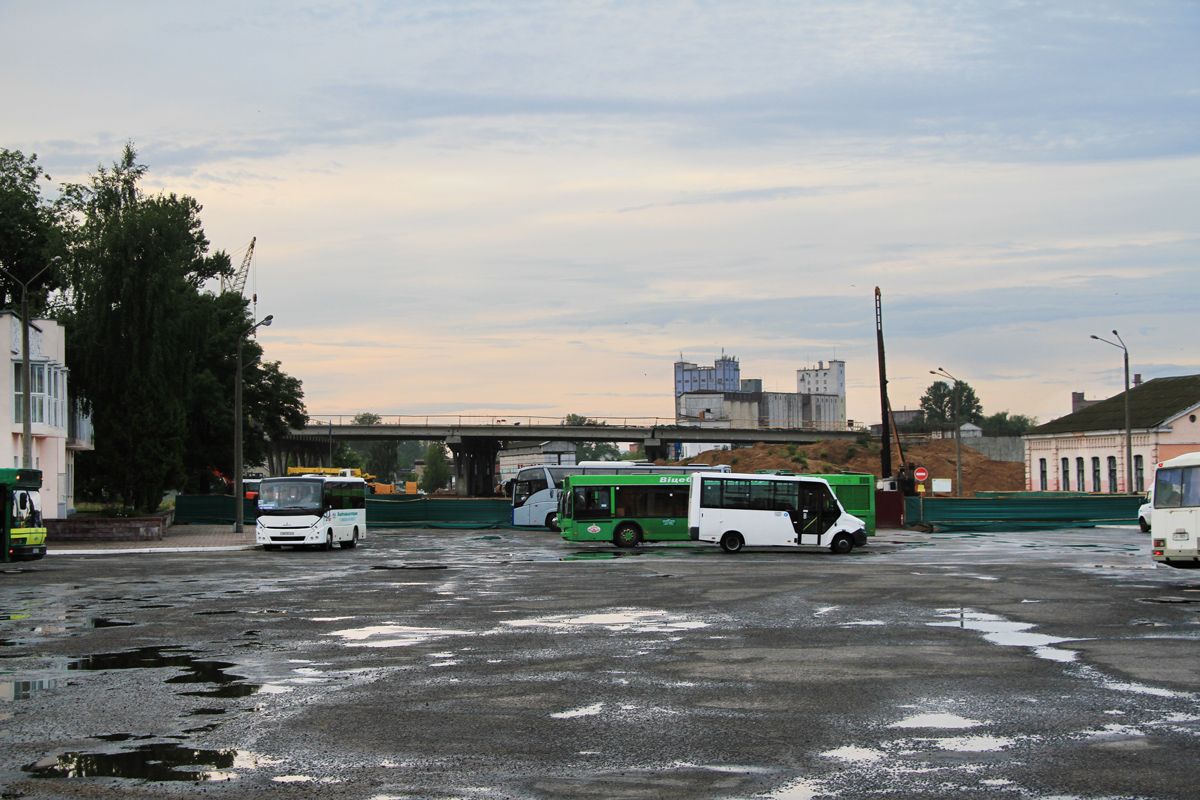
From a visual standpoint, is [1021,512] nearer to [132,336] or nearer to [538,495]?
[538,495]

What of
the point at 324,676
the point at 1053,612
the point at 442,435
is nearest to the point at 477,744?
the point at 324,676

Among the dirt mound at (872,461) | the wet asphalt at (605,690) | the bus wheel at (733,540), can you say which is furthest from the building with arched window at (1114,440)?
the wet asphalt at (605,690)

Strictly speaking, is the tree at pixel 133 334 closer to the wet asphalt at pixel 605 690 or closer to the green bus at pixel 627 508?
the green bus at pixel 627 508

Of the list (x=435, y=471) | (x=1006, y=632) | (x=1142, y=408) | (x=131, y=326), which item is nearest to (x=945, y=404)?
(x=435, y=471)

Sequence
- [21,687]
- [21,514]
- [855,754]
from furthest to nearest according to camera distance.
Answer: [21,514]
[21,687]
[855,754]

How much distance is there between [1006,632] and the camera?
14.3 m

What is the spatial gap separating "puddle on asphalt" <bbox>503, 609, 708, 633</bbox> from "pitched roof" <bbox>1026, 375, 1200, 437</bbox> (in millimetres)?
59131

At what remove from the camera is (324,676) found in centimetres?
1113

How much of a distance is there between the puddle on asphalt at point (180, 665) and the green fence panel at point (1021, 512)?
4022cm

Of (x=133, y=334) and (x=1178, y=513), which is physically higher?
(x=133, y=334)

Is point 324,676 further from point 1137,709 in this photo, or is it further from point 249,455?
point 249,455

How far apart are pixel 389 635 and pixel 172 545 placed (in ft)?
87.1

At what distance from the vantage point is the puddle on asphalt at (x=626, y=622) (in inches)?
583

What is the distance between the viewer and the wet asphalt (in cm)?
727
